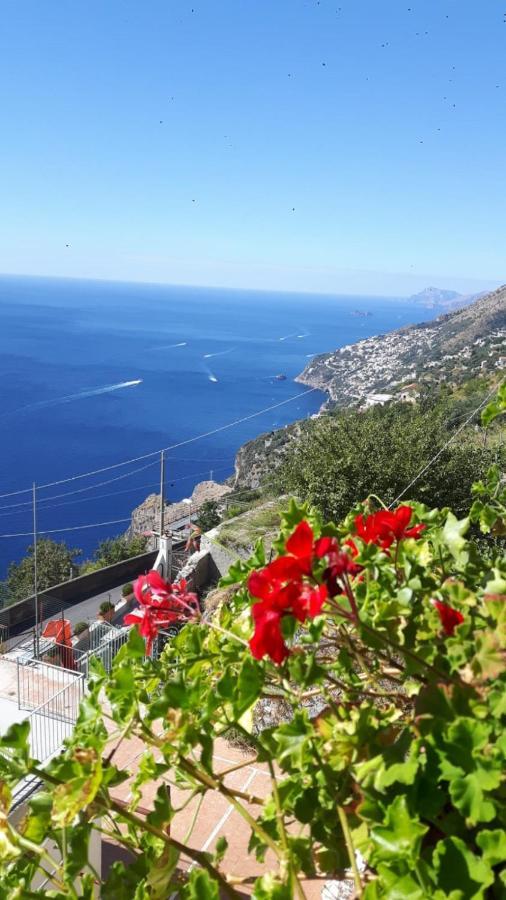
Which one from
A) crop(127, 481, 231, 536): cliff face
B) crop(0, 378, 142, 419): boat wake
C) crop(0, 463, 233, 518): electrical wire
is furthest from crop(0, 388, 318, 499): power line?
crop(0, 378, 142, 419): boat wake

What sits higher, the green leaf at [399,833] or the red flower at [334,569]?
the red flower at [334,569]

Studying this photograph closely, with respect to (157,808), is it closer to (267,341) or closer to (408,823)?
(408,823)

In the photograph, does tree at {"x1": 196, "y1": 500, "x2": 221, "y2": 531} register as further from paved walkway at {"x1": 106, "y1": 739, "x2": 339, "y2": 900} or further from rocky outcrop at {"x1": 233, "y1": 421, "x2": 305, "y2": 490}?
paved walkway at {"x1": 106, "y1": 739, "x2": 339, "y2": 900}

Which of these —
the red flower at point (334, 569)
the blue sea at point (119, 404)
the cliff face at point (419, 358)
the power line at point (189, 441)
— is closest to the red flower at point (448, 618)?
the red flower at point (334, 569)

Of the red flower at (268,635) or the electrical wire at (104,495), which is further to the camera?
the electrical wire at (104,495)

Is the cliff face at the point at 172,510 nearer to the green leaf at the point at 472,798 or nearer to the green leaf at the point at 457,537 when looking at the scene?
the green leaf at the point at 457,537

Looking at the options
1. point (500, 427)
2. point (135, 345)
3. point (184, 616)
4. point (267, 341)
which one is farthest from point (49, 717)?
point (267, 341)

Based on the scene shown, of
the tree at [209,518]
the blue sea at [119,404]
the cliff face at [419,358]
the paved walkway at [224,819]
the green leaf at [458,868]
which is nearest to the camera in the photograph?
the green leaf at [458,868]

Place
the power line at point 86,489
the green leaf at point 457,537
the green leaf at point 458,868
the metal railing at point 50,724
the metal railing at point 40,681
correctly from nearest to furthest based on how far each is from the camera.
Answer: the green leaf at point 458,868 < the green leaf at point 457,537 < the metal railing at point 50,724 < the metal railing at point 40,681 < the power line at point 86,489
